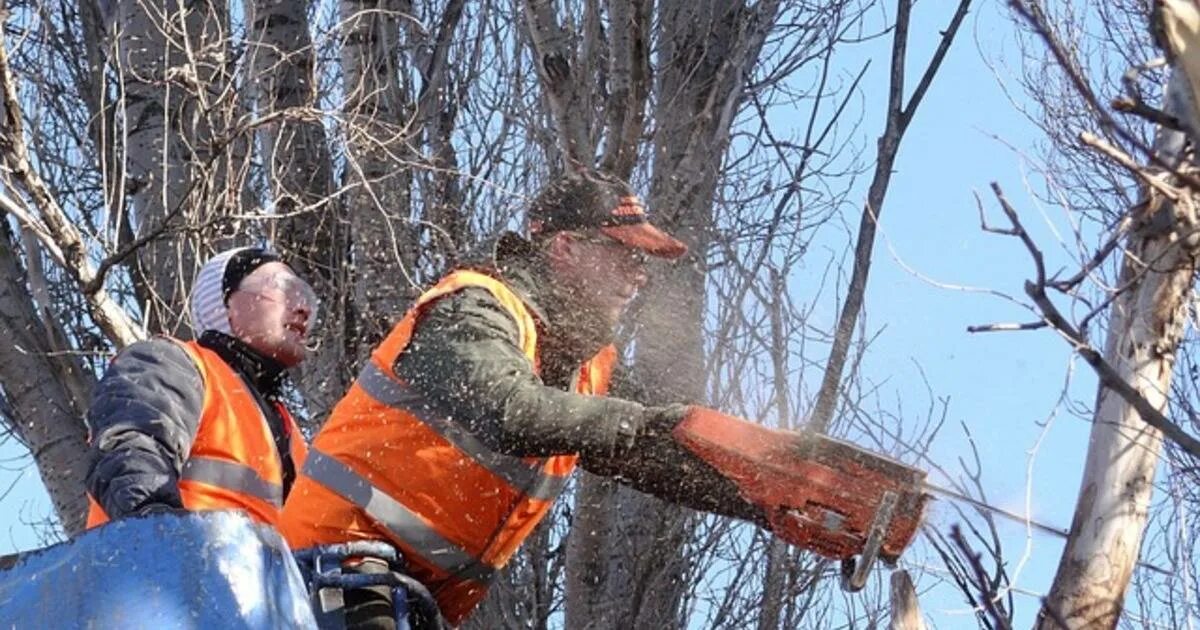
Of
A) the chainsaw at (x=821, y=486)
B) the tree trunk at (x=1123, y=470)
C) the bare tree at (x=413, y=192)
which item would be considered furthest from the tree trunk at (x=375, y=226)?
the tree trunk at (x=1123, y=470)

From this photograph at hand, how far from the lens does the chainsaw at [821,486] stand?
4320mm

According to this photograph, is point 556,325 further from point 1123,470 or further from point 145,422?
point 1123,470

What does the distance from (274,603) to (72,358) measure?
4816mm

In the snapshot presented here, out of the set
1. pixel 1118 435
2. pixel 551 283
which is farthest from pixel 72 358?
pixel 1118 435

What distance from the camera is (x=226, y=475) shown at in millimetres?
4723

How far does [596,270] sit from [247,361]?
0.91 metres

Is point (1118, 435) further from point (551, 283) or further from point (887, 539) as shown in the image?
point (551, 283)

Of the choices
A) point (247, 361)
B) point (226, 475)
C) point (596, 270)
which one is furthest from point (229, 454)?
point (596, 270)

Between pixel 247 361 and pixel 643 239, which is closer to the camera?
pixel 643 239

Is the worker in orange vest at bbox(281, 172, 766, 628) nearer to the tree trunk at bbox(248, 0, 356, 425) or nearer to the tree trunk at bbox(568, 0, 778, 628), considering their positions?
the tree trunk at bbox(568, 0, 778, 628)

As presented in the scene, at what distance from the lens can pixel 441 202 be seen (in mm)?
8828

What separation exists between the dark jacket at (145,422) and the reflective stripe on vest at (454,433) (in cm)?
41

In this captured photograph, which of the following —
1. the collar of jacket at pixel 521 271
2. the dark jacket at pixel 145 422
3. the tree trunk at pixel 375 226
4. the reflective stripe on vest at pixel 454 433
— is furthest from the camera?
the tree trunk at pixel 375 226

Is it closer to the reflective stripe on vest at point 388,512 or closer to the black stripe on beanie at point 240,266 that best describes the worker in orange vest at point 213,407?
the black stripe on beanie at point 240,266
